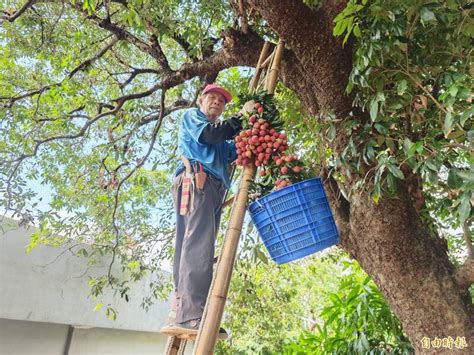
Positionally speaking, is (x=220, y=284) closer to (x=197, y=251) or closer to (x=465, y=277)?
(x=197, y=251)

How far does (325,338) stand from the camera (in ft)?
11.5

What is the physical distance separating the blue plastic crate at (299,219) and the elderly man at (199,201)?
1.06 feet

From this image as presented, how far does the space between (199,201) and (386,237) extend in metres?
0.85

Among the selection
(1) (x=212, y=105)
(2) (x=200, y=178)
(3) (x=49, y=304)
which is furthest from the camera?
(3) (x=49, y=304)

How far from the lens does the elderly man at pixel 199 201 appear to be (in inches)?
62.5

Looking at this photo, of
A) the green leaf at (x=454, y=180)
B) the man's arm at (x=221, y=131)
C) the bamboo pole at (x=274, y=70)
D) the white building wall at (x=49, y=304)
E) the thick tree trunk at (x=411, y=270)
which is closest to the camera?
the green leaf at (x=454, y=180)

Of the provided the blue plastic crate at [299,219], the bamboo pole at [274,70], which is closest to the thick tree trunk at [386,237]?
the bamboo pole at [274,70]

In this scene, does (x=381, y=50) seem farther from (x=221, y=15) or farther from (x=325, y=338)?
(x=325, y=338)

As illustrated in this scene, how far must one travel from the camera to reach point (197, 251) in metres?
1.68

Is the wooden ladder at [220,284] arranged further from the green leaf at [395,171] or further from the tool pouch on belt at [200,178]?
Result: the green leaf at [395,171]

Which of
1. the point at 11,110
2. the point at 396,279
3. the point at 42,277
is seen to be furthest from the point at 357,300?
the point at 11,110

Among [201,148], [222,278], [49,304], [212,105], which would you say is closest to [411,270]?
[222,278]

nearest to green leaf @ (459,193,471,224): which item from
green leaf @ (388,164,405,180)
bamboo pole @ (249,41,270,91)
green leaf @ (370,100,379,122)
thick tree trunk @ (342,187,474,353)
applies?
green leaf @ (388,164,405,180)

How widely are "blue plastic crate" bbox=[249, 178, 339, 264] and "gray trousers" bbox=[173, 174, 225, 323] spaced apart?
1.00 ft
